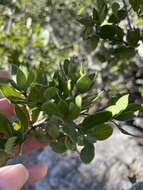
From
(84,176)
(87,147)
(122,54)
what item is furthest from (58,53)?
(87,147)

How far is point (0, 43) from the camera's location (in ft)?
9.88

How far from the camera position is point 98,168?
328cm

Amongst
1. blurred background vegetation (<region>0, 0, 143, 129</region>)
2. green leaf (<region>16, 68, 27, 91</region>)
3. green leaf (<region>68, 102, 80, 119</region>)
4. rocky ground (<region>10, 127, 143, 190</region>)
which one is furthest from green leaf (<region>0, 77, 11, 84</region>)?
rocky ground (<region>10, 127, 143, 190</region>)

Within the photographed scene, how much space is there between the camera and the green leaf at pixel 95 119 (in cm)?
93

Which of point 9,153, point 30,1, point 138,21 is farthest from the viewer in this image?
point 30,1

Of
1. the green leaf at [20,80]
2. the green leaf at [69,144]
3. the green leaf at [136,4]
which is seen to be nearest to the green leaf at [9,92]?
the green leaf at [20,80]

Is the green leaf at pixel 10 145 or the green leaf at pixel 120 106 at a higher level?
the green leaf at pixel 120 106

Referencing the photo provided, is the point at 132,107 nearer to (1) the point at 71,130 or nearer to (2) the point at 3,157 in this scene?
(1) the point at 71,130

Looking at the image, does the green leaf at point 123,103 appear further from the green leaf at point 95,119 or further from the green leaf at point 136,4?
the green leaf at point 136,4

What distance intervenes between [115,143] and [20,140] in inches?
103

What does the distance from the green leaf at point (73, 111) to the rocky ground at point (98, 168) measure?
2105 mm

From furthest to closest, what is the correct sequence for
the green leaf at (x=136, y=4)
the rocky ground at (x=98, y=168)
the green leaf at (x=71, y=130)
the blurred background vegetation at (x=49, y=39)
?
the rocky ground at (x=98, y=168) → the blurred background vegetation at (x=49, y=39) → the green leaf at (x=136, y=4) → the green leaf at (x=71, y=130)

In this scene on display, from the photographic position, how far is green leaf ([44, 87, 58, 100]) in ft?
2.97

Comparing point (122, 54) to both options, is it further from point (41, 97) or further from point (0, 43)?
point (0, 43)
